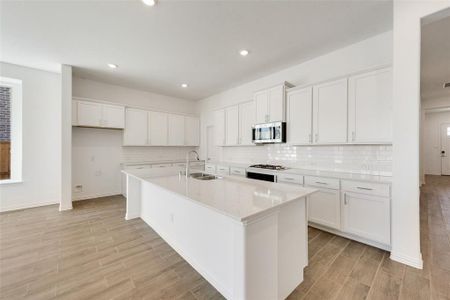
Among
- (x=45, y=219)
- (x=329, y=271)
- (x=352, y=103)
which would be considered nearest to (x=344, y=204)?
(x=329, y=271)

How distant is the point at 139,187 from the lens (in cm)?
335

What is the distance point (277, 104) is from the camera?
3.62 metres

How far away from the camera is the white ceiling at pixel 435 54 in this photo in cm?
260

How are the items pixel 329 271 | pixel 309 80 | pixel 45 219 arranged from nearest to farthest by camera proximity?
1. pixel 329 271
2. pixel 45 219
3. pixel 309 80

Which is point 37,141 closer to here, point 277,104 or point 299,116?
point 277,104

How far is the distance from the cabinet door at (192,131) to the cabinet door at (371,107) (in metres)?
4.32

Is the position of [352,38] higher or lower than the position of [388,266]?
higher

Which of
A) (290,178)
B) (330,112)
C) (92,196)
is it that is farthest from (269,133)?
(92,196)

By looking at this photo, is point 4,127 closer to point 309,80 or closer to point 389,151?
point 309,80

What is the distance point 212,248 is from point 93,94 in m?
4.72

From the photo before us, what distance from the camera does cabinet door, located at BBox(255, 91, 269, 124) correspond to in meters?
3.83

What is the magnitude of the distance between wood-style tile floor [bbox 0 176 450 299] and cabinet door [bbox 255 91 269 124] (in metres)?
2.20

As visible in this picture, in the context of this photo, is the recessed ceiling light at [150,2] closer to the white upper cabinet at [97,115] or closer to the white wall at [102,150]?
the white upper cabinet at [97,115]

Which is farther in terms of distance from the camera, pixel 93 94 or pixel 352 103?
pixel 93 94
